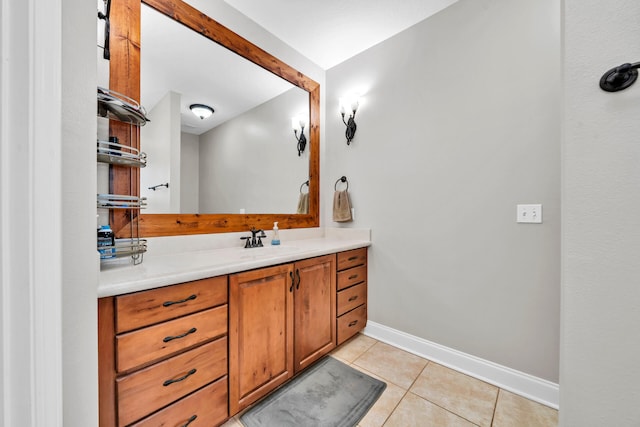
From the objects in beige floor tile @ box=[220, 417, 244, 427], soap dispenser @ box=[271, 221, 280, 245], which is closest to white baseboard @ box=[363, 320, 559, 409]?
soap dispenser @ box=[271, 221, 280, 245]

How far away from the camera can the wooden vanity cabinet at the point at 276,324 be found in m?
1.27

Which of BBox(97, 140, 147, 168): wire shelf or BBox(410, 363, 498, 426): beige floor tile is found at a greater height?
BBox(97, 140, 147, 168): wire shelf

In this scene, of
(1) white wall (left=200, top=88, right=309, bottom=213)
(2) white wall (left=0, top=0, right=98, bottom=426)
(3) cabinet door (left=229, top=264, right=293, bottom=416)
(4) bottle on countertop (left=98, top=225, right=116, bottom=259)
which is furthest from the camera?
(1) white wall (left=200, top=88, right=309, bottom=213)

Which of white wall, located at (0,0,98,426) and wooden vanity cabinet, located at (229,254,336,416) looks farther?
wooden vanity cabinet, located at (229,254,336,416)

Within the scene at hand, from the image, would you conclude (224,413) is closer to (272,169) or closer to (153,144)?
(153,144)

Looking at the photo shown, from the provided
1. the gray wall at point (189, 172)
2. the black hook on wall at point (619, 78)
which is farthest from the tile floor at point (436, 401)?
the black hook on wall at point (619, 78)

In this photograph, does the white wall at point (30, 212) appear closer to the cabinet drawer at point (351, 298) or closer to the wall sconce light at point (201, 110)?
the wall sconce light at point (201, 110)

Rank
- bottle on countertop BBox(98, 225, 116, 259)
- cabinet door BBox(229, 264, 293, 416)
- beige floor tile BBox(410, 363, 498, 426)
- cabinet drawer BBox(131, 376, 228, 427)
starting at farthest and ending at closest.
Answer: beige floor tile BBox(410, 363, 498, 426) → cabinet door BBox(229, 264, 293, 416) → bottle on countertop BBox(98, 225, 116, 259) → cabinet drawer BBox(131, 376, 228, 427)

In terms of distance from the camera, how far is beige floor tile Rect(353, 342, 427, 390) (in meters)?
1.66

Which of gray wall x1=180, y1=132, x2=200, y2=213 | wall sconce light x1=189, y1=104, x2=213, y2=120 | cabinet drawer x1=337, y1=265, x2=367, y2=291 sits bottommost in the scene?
cabinet drawer x1=337, y1=265, x2=367, y2=291

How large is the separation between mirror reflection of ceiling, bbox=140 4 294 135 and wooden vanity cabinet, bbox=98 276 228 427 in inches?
45.8

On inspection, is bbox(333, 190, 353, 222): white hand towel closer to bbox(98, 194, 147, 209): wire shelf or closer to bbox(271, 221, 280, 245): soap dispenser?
bbox(271, 221, 280, 245): soap dispenser

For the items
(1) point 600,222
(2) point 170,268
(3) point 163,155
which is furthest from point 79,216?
(1) point 600,222

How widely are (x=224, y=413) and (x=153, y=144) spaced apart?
157cm
